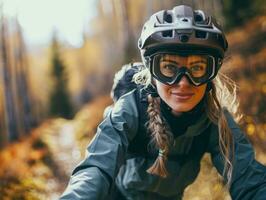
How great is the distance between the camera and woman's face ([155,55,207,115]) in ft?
7.82

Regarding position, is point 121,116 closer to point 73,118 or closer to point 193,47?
point 193,47

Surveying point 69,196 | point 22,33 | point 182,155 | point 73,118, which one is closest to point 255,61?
point 182,155

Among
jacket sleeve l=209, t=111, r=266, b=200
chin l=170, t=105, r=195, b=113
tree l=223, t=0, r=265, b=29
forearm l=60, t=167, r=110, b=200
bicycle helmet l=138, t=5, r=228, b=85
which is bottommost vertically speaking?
tree l=223, t=0, r=265, b=29

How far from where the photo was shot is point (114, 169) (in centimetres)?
223

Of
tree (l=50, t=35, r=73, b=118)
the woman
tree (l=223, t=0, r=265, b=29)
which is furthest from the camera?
tree (l=50, t=35, r=73, b=118)

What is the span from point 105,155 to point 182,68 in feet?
1.85

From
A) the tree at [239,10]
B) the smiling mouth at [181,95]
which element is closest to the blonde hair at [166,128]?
the smiling mouth at [181,95]

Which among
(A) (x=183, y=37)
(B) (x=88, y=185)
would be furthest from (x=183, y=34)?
(B) (x=88, y=185)

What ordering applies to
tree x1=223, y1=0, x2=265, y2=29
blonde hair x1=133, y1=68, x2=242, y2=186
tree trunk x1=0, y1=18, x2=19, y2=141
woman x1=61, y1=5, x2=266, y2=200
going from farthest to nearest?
1. tree trunk x1=0, y1=18, x2=19, y2=141
2. tree x1=223, y1=0, x2=265, y2=29
3. blonde hair x1=133, y1=68, x2=242, y2=186
4. woman x1=61, y1=5, x2=266, y2=200

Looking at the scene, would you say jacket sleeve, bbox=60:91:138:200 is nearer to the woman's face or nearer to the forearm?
the forearm

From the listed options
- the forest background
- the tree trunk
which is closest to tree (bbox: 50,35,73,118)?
the forest background

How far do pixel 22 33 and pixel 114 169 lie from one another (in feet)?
74.5

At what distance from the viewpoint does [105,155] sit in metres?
2.22

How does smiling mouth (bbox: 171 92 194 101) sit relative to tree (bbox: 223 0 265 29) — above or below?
above
